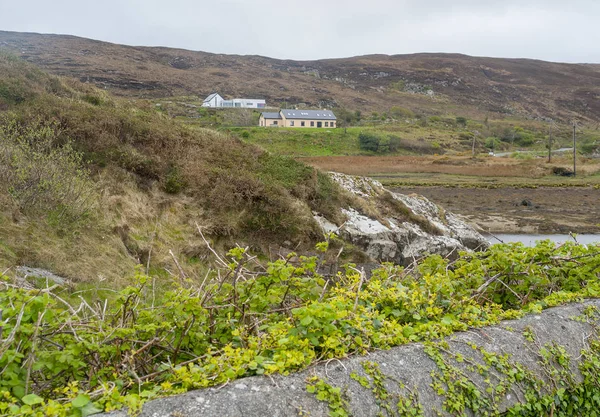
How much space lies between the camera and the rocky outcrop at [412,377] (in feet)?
9.40

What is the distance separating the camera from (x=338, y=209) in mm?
15164

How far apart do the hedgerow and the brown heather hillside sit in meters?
95.3

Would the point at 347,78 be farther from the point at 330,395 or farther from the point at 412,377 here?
the point at 330,395

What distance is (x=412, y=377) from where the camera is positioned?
3467 mm

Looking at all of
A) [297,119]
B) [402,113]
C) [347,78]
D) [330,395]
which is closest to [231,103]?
[297,119]

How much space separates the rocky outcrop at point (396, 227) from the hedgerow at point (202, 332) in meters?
8.48

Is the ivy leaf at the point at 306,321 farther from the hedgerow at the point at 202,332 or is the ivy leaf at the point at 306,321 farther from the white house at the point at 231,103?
the white house at the point at 231,103

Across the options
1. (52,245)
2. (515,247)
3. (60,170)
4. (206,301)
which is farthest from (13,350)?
(60,170)

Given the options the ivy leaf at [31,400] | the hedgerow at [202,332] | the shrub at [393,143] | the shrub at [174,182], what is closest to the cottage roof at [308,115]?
the shrub at [393,143]

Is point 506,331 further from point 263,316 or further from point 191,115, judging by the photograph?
point 191,115

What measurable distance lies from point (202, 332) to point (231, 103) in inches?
4073

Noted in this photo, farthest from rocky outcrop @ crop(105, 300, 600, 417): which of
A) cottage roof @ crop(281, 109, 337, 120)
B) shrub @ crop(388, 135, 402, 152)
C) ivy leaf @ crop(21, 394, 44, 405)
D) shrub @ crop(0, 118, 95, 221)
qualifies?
cottage roof @ crop(281, 109, 337, 120)

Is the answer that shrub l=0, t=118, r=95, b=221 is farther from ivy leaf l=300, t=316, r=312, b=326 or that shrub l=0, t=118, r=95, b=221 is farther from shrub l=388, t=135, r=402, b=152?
shrub l=388, t=135, r=402, b=152

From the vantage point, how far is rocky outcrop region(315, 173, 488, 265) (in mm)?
14453
